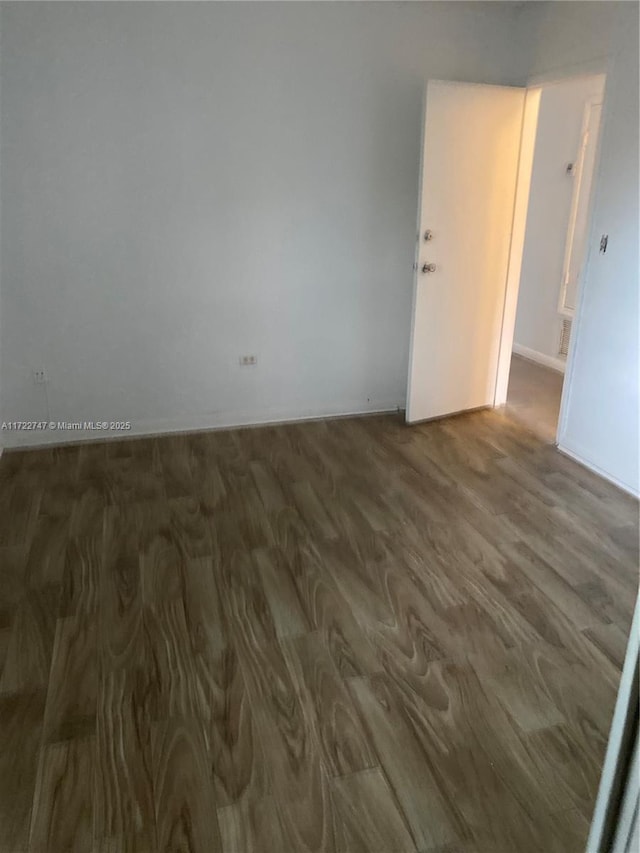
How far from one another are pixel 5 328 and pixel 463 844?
3278 millimetres

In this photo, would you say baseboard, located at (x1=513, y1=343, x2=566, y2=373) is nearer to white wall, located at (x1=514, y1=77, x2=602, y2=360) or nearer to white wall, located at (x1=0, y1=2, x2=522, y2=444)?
white wall, located at (x1=514, y1=77, x2=602, y2=360)

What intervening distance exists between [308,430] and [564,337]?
97.6 inches

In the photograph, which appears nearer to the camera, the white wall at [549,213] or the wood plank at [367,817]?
the wood plank at [367,817]

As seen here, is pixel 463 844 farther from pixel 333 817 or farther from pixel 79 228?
pixel 79 228

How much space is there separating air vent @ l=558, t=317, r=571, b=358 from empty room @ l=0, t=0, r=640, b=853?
0.97 ft

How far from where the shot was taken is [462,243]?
12.6 ft

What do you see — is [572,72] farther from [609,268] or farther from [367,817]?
[367,817]

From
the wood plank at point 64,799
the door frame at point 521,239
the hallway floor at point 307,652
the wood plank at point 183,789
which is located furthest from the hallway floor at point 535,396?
the wood plank at point 64,799

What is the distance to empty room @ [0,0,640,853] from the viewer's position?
171 cm

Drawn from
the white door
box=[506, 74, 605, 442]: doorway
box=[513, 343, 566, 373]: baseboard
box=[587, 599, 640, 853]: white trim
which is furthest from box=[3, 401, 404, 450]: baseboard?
box=[587, 599, 640, 853]: white trim

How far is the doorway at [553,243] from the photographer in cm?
459

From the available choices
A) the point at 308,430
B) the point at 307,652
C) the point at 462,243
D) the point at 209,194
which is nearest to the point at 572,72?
the point at 462,243

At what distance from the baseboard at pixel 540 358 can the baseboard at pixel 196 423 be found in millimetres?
1706

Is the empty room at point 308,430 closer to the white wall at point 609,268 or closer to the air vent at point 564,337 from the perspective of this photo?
the white wall at point 609,268
